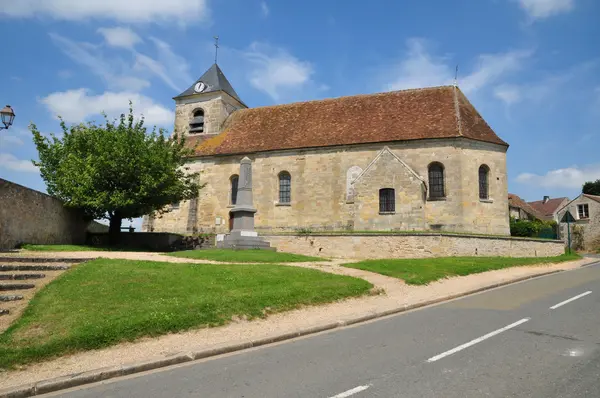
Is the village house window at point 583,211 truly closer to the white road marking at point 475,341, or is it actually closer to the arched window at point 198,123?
the arched window at point 198,123

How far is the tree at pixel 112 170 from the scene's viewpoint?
66.9 feet

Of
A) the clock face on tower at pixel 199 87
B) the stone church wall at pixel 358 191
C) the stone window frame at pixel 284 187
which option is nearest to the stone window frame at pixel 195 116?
the clock face on tower at pixel 199 87

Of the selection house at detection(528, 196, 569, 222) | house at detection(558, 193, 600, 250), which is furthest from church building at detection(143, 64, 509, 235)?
house at detection(528, 196, 569, 222)

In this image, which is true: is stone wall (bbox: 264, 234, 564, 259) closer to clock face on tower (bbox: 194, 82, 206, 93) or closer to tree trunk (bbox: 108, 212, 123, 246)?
tree trunk (bbox: 108, 212, 123, 246)

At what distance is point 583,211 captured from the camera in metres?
43.5

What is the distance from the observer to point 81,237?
23250 millimetres

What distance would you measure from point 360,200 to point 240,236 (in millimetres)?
8551

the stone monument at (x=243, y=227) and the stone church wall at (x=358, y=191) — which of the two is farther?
the stone church wall at (x=358, y=191)

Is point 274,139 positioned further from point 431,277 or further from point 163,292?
point 163,292

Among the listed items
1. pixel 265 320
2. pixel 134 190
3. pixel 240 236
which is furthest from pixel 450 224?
pixel 265 320

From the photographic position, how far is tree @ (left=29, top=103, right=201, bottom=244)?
20391 millimetres

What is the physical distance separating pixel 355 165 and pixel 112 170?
14.7 m

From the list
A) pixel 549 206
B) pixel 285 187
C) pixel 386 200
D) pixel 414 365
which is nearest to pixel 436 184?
pixel 386 200

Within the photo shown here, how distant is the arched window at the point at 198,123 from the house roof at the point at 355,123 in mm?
954
